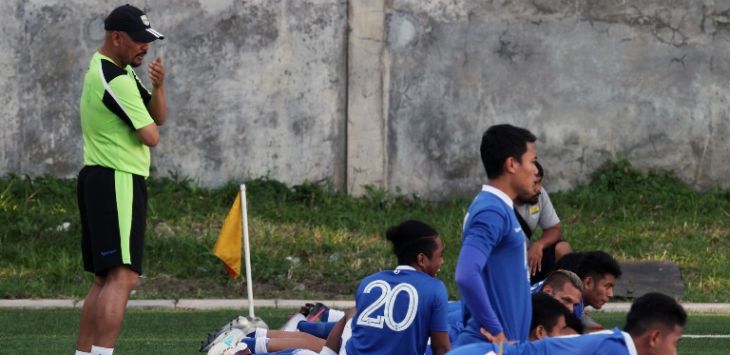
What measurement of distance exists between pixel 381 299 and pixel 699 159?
26.5ft

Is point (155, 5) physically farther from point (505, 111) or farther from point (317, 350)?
point (317, 350)

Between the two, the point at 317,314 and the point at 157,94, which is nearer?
the point at 157,94

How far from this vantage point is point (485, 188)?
646 cm

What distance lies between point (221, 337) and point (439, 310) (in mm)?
1979

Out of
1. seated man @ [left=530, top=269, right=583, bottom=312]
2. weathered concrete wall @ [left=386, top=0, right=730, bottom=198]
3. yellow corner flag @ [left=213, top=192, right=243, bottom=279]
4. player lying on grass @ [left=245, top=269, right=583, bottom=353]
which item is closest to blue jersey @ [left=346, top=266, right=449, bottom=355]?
player lying on grass @ [left=245, top=269, right=583, bottom=353]

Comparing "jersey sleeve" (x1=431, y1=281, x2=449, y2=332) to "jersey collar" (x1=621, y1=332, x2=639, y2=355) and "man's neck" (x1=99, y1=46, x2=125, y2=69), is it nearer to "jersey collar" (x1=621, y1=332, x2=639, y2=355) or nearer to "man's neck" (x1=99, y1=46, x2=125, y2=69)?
"jersey collar" (x1=621, y1=332, x2=639, y2=355)

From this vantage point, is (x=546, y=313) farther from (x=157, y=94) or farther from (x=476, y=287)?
(x=157, y=94)

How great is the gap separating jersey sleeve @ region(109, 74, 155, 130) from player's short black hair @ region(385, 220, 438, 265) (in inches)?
54.5

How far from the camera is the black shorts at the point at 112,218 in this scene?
26.0 feet

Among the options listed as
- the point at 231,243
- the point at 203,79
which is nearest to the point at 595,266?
the point at 231,243

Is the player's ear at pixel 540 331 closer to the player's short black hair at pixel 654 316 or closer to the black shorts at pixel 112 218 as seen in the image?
the player's short black hair at pixel 654 316

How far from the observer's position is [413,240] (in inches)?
303

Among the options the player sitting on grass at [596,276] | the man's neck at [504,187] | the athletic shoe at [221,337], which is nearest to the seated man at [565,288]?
the player sitting on grass at [596,276]

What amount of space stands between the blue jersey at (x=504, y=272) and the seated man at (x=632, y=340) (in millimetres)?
326
